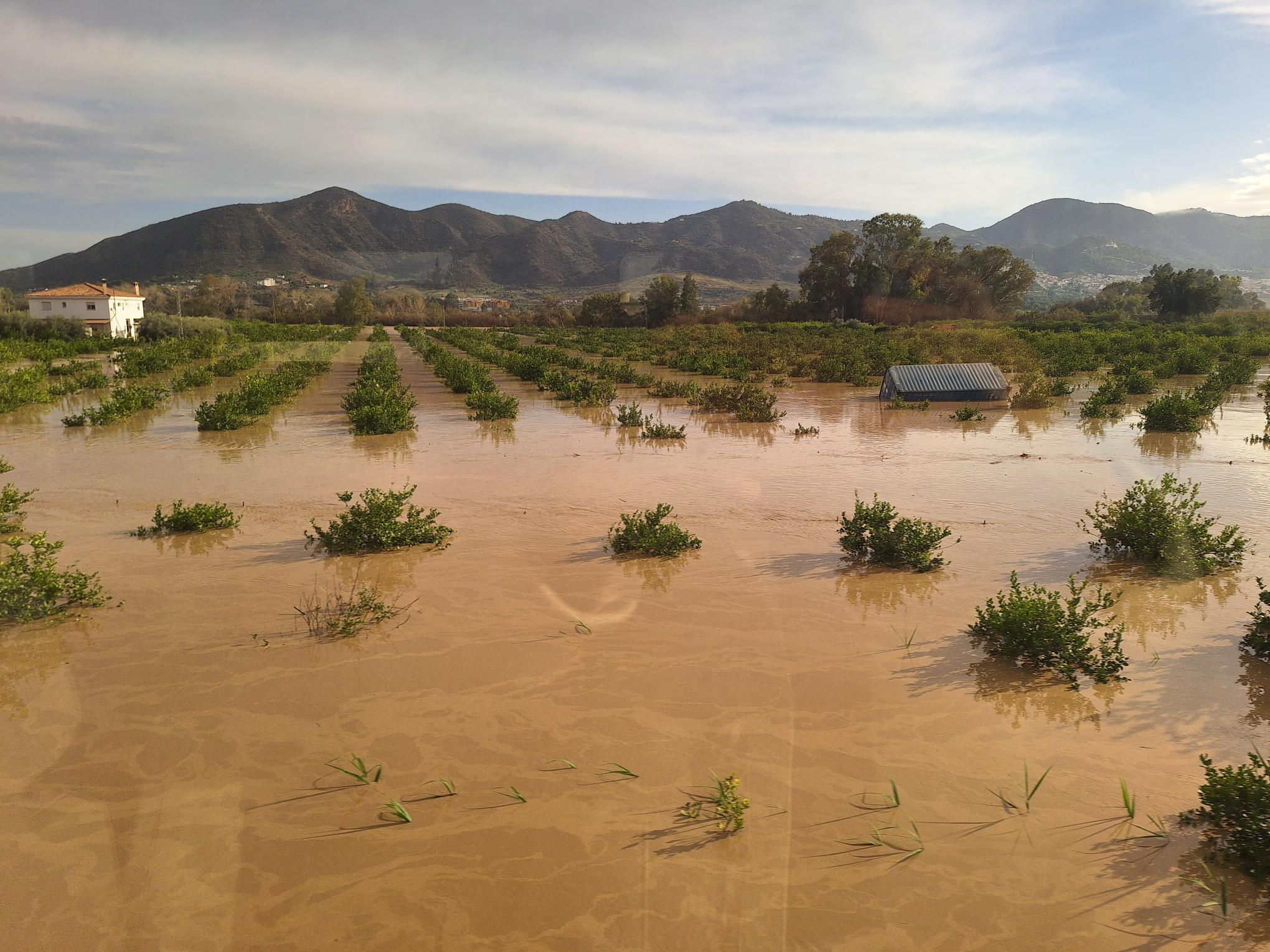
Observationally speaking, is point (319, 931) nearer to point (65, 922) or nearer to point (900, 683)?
point (65, 922)

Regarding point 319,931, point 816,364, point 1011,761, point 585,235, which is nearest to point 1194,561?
point 1011,761

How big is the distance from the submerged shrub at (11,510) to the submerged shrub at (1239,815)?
33.1ft

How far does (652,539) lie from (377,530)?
102 inches

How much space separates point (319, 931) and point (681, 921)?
1414mm

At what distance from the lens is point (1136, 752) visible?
4.12 metres

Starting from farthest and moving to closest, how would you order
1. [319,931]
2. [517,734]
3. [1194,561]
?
[1194,561] → [517,734] → [319,931]

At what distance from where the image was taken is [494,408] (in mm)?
16312

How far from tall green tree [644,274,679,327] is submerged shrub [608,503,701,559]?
59705mm

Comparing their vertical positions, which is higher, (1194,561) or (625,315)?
(625,315)

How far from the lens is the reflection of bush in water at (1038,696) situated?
4.53m

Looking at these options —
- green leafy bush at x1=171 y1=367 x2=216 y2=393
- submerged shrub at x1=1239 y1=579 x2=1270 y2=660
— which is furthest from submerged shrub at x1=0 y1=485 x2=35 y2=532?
green leafy bush at x1=171 y1=367 x2=216 y2=393

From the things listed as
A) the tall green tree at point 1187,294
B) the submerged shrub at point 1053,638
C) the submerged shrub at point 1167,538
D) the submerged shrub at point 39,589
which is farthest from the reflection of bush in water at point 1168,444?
the tall green tree at point 1187,294

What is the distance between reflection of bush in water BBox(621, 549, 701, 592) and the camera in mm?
6636

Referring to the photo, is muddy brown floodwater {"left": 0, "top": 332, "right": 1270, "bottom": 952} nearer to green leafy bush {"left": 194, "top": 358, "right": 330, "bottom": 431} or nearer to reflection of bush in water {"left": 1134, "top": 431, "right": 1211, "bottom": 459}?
reflection of bush in water {"left": 1134, "top": 431, "right": 1211, "bottom": 459}
